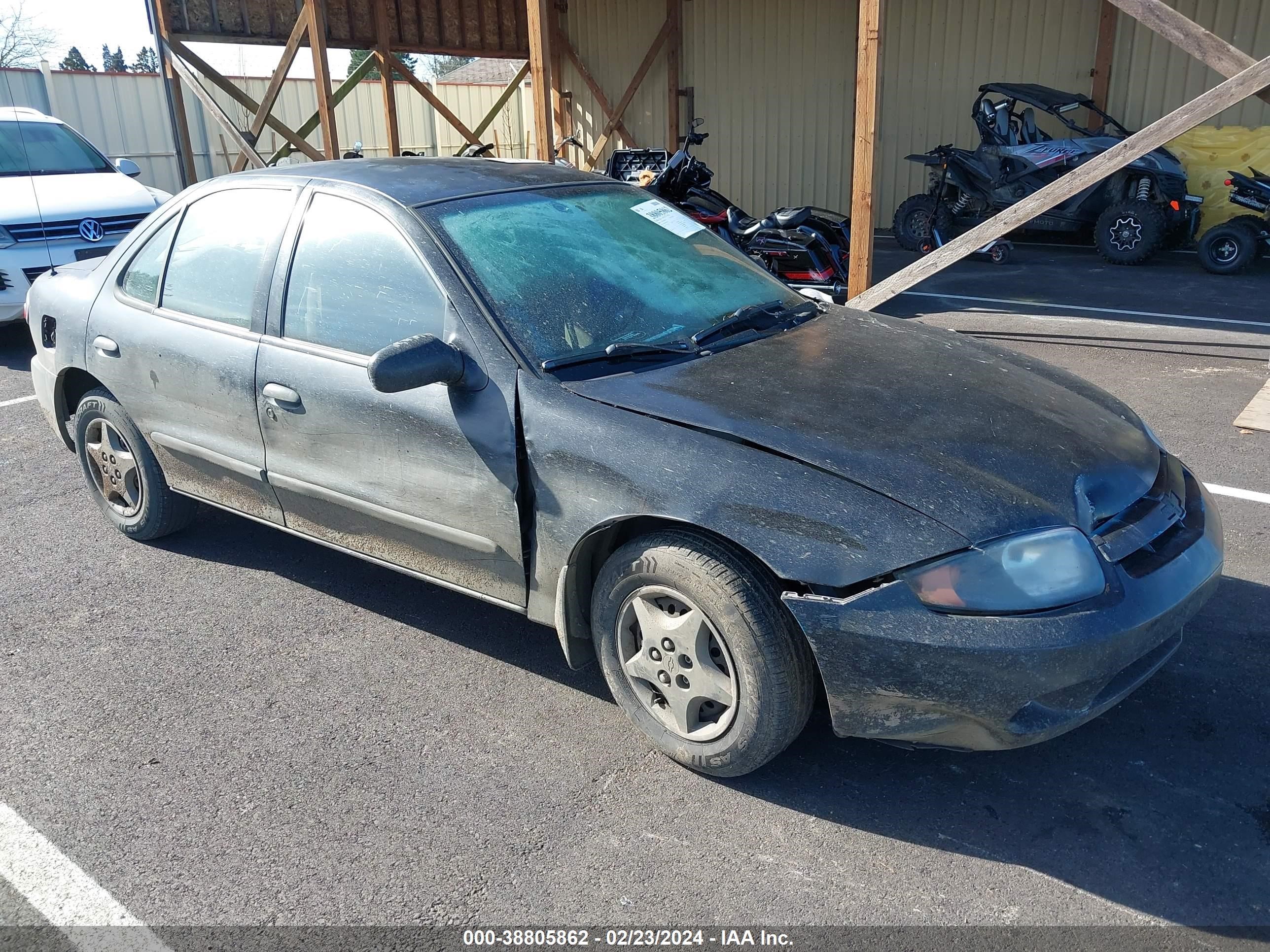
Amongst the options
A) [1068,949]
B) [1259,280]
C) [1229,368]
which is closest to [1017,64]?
[1259,280]

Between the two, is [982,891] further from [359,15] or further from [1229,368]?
[359,15]

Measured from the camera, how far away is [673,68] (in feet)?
51.1

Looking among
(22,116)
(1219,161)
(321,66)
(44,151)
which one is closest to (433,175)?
(44,151)

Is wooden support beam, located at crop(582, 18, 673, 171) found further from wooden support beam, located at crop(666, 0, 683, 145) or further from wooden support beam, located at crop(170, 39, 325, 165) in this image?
wooden support beam, located at crop(170, 39, 325, 165)

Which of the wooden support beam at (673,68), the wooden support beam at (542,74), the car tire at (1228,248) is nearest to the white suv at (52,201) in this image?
the wooden support beam at (542,74)

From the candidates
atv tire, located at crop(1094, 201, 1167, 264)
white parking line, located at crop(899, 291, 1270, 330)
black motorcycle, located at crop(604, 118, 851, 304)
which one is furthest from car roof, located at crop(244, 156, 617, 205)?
atv tire, located at crop(1094, 201, 1167, 264)

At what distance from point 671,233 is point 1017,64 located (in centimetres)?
1116

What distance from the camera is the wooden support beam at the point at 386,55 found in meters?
13.5

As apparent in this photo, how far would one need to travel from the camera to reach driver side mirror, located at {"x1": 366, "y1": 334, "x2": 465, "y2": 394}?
2.86 m

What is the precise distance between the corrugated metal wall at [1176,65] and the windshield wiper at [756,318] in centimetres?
1045

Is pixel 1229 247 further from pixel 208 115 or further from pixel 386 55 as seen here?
pixel 208 115

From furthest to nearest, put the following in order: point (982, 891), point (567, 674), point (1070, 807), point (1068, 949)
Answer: point (567, 674)
point (1070, 807)
point (982, 891)
point (1068, 949)

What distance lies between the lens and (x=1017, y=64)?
1304 cm

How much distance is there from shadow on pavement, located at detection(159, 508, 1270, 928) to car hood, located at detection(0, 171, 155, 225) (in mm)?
6802
